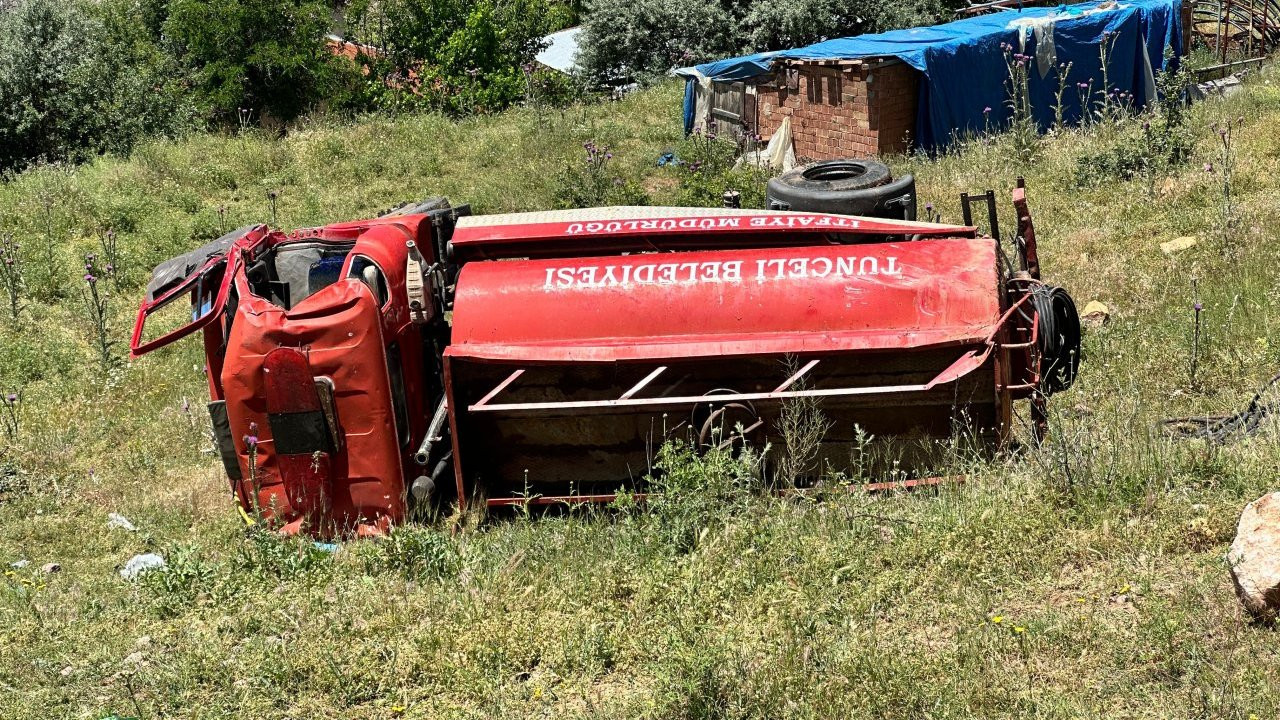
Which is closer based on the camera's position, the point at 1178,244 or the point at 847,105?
the point at 1178,244

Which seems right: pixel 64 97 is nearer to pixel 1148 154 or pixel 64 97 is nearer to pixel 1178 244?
pixel 1148 154

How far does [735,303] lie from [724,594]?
1.87 meters

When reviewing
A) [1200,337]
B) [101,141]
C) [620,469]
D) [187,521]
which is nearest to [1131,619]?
[620,469]

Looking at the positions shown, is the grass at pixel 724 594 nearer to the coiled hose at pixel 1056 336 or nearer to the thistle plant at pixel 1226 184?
the coiled hose at pixel 1056 336

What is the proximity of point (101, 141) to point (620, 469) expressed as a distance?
18.0 metres

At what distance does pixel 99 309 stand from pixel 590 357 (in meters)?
6.06

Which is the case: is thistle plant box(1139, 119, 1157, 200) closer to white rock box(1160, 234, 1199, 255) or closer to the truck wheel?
white rock box(1160, 234, 1199, 255)

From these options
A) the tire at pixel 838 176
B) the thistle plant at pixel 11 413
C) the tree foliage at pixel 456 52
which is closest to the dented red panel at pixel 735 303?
the tire at pixel 838 176

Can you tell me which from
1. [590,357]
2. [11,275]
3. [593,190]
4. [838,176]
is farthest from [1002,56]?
[11,275]

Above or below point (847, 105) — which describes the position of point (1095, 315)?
below

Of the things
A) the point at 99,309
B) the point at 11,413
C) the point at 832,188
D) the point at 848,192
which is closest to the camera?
the point at 848,192

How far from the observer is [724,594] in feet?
15.9

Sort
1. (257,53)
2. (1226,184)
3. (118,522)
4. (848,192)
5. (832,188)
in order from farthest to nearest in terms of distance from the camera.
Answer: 1. (257,53)
2. (1226,184)
3. (832,188)
4. (848,192)
5. (118,522)

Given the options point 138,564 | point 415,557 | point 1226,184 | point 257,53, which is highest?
point 1226,184
